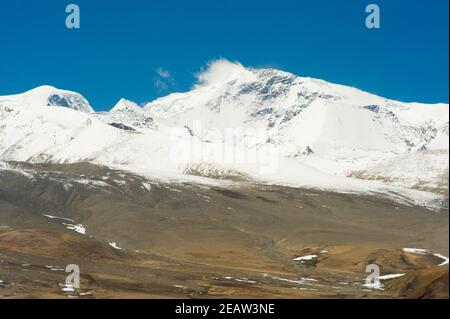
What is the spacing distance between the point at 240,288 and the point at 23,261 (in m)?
66.3

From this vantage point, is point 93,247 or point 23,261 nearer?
point 23,261

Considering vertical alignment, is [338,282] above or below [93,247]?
below
